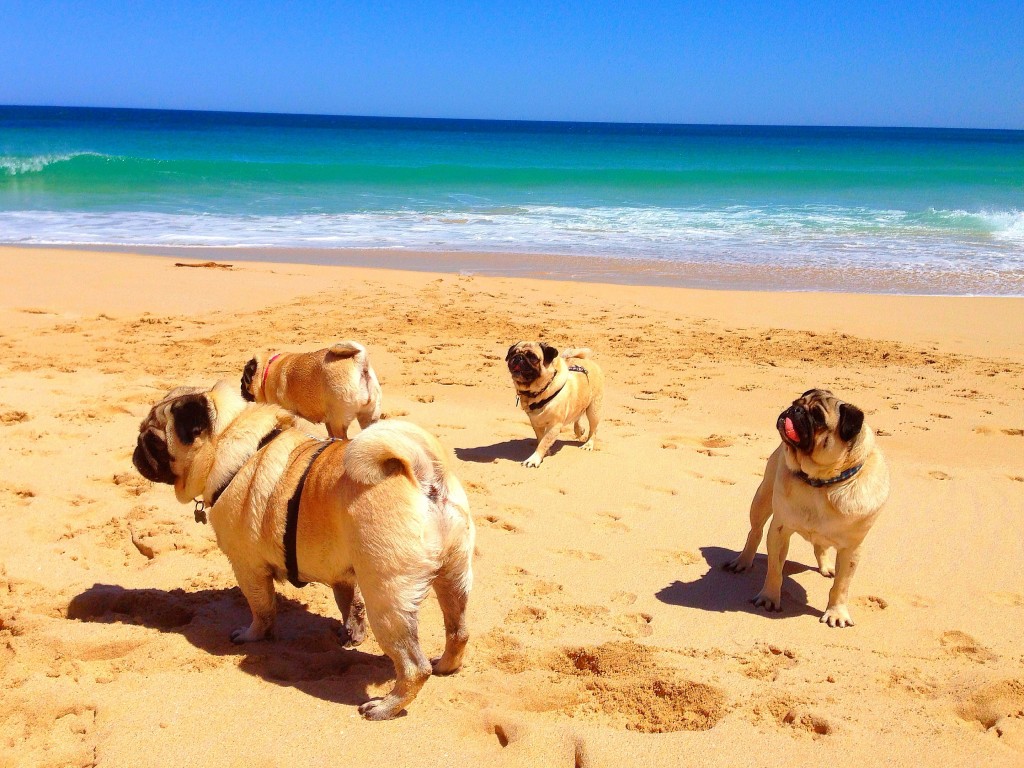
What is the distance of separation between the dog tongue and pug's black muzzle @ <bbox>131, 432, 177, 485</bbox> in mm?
3010

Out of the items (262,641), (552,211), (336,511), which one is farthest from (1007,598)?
(552,211)

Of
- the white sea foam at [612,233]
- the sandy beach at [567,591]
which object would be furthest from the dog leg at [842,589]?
the white sea foam at [612,233]

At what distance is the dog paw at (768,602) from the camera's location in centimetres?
490

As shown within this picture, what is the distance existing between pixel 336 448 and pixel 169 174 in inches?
1410

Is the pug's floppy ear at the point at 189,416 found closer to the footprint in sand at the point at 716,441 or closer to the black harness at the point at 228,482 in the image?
the black harness at the point at 228,482

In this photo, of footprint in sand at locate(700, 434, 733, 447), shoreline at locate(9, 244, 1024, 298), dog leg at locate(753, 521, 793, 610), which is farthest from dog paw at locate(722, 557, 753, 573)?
shoreline at locate(9, 244, 1024, 298)

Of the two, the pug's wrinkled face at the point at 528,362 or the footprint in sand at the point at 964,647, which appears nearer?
the footprint in sand at the point at 964,647

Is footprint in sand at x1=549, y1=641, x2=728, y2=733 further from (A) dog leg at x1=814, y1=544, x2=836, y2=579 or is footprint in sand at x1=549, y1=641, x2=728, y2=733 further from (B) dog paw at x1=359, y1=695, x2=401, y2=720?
(A) dog leg at x1=814, y1=544, x2=836, y2=579

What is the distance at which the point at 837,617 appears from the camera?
4711 mm

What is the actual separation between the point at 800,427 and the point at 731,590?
123cm

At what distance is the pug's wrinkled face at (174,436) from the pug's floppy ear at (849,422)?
308 centimetres

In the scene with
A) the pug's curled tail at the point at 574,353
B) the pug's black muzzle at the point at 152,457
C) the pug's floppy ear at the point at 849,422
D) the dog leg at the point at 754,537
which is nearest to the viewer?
the pug's black muzzle at the point at 152,457

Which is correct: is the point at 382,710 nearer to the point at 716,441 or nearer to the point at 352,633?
the point at 352,633

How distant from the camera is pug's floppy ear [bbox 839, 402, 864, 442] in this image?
4.36 m
